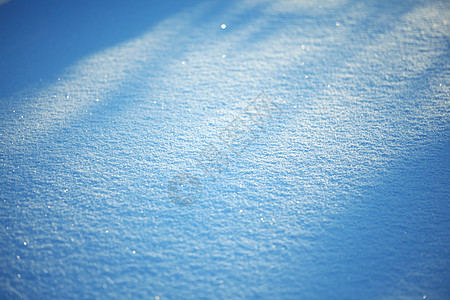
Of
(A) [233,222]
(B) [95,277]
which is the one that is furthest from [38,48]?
(A) [233,222]

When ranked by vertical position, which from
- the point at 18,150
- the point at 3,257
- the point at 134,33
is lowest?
the point at 3,257

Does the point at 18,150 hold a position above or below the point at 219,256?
above

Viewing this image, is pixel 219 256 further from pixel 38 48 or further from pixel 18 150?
pixel 38 48

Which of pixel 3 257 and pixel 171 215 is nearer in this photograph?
pixel 3 257

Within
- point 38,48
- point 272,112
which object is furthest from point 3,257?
point 38,48

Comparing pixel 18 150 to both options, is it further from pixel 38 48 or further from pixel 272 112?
pixel 272 112

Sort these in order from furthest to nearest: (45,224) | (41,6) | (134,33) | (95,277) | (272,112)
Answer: (41,6), (134,33), (272,112), (45,224), (95,277)

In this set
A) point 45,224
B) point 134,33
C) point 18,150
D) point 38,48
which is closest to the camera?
point 45,224
